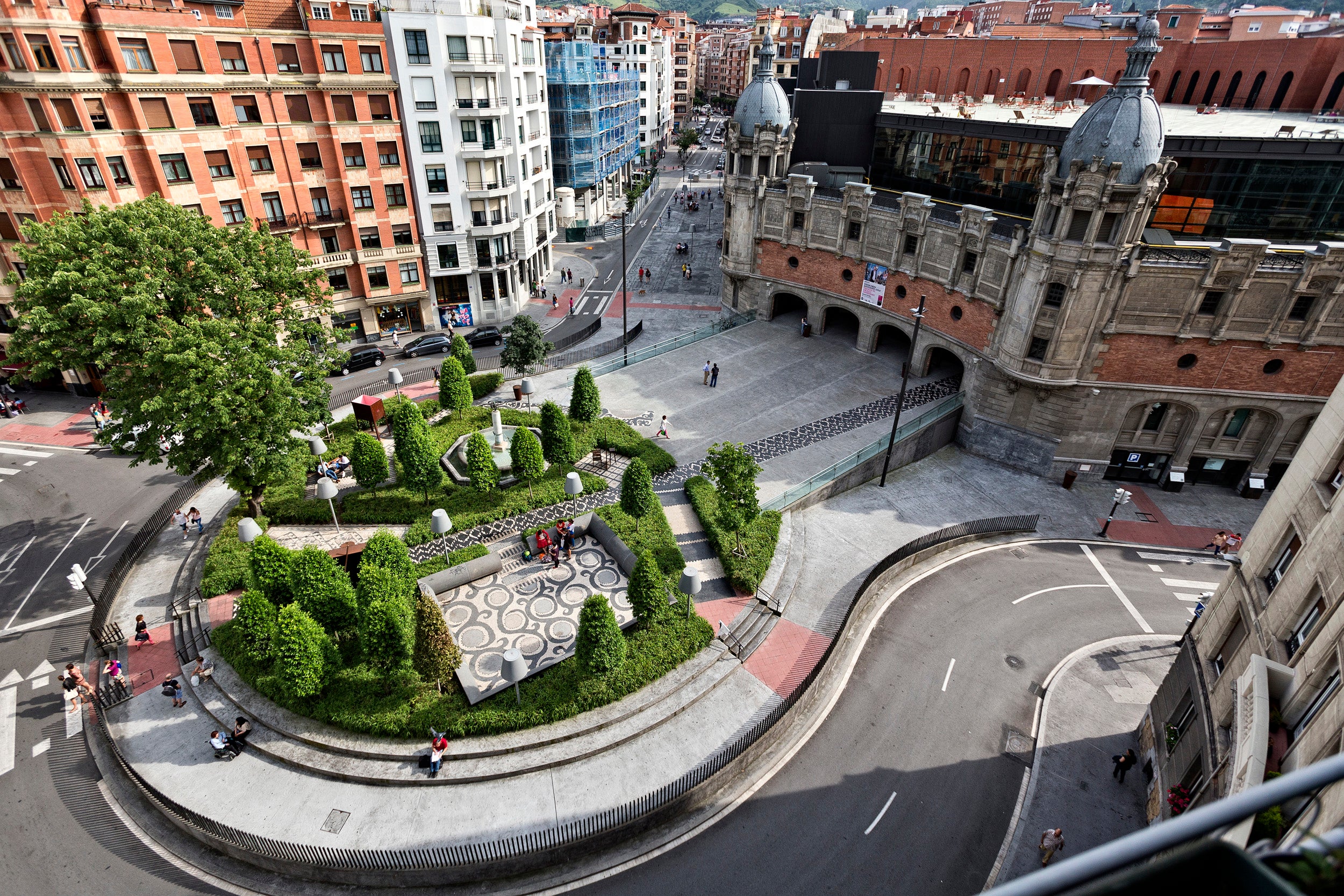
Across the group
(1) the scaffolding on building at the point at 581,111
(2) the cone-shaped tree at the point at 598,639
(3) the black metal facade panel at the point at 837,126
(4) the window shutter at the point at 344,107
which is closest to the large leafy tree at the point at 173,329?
(2) the cone-shaped tree at the point at 598,639

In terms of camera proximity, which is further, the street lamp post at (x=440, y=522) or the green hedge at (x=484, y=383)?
the green hedge at (x=484, y=383)

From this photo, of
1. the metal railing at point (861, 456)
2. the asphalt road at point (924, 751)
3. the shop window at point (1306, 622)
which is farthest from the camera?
the metal railing at point (861, 456)

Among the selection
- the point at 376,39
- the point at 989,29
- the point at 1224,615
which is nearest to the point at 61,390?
the point at 376,39

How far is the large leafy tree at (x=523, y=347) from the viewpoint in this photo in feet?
133

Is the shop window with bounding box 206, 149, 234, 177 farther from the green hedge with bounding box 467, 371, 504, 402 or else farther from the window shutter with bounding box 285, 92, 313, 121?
the green hedge with bounding box 467, 371, 504, 402

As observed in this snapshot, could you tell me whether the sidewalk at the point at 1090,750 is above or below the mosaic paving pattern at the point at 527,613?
below

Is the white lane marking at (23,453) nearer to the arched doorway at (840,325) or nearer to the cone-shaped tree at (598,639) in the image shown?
the cone-shaped tree at (598,639)

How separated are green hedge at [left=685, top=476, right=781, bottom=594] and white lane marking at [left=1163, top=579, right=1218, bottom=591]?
1760 centimetres

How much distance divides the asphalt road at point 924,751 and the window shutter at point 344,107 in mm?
44233

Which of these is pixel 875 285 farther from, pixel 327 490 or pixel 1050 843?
pixel 327 490

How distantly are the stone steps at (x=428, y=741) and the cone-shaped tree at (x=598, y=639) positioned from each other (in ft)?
6.30

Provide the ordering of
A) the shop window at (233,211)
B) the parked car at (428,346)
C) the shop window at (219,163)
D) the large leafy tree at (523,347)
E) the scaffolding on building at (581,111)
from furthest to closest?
1. the scaffolding on building at (581,111)
2. the parked car at (428,346)
3. the large leafy tree at (523,347)
4. the shop window at (233,211)
5. the shop window at (219,163)

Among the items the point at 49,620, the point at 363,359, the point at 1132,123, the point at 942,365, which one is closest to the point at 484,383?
the point at 363,359

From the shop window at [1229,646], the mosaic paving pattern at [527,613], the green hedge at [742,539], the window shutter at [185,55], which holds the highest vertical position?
the window shutter at [185,55]
